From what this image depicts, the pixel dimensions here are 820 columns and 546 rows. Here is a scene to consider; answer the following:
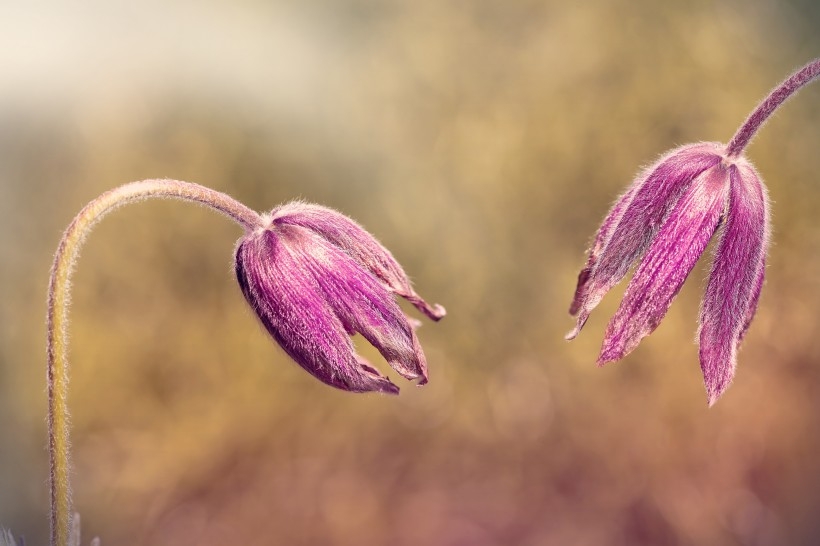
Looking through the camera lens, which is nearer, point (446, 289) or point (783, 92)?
point (783, 92)

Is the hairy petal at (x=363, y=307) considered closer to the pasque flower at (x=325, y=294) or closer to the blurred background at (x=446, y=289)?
the pasque flower at (x=325, y=294)

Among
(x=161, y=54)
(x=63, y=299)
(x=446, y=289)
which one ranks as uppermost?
(x=161, y=54)

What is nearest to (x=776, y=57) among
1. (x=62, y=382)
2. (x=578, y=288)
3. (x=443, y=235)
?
(x=443, y=235)

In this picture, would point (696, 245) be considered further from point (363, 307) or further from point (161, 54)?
point (161, 54)

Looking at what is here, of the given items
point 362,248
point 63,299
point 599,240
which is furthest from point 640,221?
point 63,299

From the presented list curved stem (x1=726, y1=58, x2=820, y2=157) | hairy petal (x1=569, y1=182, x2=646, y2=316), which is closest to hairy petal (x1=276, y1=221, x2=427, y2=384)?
hairy petal (x1=569, y1=182, x2=646, y2=316)

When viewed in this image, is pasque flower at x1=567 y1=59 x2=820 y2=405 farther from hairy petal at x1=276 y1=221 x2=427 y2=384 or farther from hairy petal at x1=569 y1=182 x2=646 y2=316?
hairy petal at x1=276 y1=221 x2=427 y2=384

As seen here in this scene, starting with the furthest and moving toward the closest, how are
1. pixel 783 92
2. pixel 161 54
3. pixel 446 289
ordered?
pixel 446 289 → pixel 161 54 → pixel 783 92

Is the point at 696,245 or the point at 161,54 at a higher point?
the point at 161,54

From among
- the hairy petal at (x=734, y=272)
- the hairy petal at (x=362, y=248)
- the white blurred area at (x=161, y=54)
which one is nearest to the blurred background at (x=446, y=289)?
the white blurred area at (x=161, y=54)
